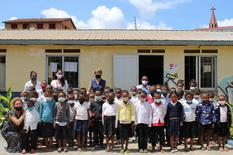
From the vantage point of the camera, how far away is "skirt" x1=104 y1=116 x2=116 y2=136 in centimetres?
937

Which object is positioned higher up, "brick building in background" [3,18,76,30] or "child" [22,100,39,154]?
"brick building in background" [3,18,76,30]

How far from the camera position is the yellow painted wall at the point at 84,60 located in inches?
551

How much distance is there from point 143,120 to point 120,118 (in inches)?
23.2

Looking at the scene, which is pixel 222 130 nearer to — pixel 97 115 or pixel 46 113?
pixel 97 115

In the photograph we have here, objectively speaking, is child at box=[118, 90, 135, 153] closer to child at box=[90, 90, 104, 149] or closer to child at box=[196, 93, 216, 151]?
child at box=[90, 90, 104, 149]

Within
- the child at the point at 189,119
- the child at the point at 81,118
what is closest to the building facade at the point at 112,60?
the child at the point at 189,119

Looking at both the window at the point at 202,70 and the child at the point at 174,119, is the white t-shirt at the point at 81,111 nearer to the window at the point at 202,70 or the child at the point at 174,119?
the child at the point at 174,119

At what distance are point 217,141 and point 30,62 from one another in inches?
302

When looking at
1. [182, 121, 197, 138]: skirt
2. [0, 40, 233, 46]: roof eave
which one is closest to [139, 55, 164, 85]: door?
[0, 40, 233, 46]: roof eave

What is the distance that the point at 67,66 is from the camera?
14.1 m

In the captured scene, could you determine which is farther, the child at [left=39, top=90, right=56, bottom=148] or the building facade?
the building facade

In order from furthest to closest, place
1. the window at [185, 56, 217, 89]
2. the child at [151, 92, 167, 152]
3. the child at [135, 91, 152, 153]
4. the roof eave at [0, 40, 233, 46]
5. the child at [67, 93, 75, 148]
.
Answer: the window at [185, 56, 217, 89] → the roof eave at [0, 40, 233, 46] → the child at [67, 93, 75, 148] → the child at [151, 92, 167, 152] → the child at [135, 91, 152, 153]

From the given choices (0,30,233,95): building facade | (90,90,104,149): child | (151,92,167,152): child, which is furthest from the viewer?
(0,30,233,95): building facade

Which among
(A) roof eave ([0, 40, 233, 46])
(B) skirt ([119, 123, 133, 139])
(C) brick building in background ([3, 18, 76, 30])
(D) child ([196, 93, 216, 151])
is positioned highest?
(C) brick building in background ([3, 18, 76, 30])
